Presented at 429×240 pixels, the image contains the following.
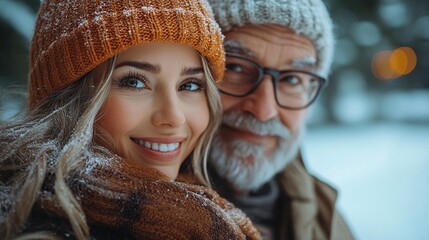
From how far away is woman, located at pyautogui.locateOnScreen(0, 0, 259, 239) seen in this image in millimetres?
1232

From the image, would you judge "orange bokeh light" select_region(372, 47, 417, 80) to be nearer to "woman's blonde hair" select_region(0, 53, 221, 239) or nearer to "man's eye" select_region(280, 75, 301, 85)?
"man's eye" select_region(280, 75, 301, 85)

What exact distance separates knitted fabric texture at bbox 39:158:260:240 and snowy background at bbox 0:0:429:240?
43.5 inches

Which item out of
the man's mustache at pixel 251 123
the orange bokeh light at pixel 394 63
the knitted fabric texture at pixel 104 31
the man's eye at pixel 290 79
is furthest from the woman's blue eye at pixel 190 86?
the orange bokeh light at pixel 394 63

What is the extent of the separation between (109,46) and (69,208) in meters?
0.54

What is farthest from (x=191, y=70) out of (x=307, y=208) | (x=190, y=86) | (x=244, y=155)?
(x=307, y=208)

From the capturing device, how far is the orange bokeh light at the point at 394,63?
12539 millimetres

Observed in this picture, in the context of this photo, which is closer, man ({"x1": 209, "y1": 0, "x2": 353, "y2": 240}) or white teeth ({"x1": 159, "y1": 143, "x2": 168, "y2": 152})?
white teeth ({"x1": 159, "y1": 143, "x2": 168, "y2": 152})

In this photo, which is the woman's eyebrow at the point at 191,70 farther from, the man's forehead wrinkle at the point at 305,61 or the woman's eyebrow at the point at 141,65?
the man's forehead wrinkle at the point at 305,61

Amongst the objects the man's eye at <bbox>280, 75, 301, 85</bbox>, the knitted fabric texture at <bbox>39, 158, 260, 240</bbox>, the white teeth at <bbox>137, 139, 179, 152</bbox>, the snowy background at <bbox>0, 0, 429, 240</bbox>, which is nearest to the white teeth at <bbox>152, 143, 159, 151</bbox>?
the white teeth at <bbox>137, 139, 179, 152</bbox>

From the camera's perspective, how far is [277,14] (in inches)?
77.9

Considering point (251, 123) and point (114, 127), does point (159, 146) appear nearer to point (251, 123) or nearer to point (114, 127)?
point (114, 127)

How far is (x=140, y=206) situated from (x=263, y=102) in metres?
1.00

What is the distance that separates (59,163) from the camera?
125cm

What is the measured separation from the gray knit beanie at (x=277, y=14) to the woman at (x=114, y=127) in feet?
1.42
